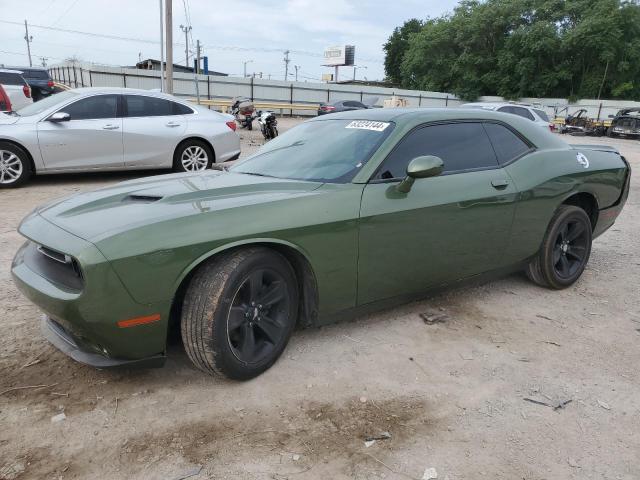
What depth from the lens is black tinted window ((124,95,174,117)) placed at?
812 cm

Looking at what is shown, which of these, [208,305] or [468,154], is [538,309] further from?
[208,305]

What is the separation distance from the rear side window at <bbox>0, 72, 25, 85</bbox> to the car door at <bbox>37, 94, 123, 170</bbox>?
32.8ft

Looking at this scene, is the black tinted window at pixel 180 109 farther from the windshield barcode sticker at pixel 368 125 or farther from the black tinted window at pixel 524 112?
the black tinted window at pixel 524 112

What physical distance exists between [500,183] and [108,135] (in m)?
6.29

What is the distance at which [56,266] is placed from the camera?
2.54 m

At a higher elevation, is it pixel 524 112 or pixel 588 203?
pixel 524 112

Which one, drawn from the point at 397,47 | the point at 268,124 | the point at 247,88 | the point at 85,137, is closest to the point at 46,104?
the point at 85,137

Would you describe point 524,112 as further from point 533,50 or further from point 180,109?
point 533,50

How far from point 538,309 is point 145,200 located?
301cm

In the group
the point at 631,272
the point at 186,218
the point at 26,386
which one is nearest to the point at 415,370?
the point at 186,218

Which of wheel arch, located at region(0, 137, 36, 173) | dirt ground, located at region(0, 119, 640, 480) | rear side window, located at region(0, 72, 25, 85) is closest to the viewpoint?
dirt ground, located at region(0, 119, 640, 480)

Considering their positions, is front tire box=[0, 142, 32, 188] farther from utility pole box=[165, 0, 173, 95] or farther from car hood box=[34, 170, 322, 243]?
utility pole box=[165, 0, 173, 95]

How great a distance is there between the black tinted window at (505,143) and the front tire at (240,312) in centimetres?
202

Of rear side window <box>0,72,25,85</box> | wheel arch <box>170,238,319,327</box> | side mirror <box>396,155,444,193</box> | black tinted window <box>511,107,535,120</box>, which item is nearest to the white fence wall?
black tinted window <box>511,107,535,120</box>
